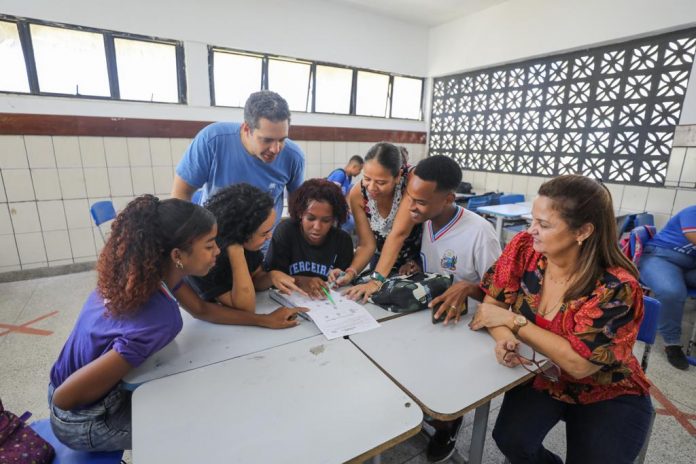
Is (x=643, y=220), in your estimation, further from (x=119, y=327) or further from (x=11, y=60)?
(x=11, y=60)

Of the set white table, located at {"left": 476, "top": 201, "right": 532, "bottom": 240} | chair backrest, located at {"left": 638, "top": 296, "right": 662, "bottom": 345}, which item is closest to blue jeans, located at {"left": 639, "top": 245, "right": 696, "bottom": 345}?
white table, located at {"left": 476, "top": 201, "right": 532, "bottom": 240}

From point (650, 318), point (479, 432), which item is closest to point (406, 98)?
point (650, 318)

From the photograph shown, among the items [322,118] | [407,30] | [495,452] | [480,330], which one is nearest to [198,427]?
[480,330]

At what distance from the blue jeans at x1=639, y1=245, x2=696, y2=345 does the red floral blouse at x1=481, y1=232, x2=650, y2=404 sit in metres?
1.54

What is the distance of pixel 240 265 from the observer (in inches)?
52.5

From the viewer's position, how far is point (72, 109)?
3111 mm

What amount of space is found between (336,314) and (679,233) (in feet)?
8.46

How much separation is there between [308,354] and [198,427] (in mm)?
351

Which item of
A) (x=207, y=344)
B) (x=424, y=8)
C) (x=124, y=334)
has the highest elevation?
(x=424, y=8)

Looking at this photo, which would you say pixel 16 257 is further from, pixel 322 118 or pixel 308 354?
pixel 308 354

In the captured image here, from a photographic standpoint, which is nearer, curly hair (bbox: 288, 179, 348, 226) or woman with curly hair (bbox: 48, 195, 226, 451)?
woman with curly hair (bbox: 48, 195, 226, 451)

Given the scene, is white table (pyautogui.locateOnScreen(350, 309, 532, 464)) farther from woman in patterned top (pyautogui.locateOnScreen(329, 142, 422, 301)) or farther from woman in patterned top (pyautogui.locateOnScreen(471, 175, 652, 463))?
woman in patterned top (pyautogui.locateOnScreen(329, 142, 422, 301))

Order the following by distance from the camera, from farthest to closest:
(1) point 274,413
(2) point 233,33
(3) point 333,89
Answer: (3) point 333,89 → (2) point 233,33 → (1) point 274,413

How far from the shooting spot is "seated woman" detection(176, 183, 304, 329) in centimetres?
123
